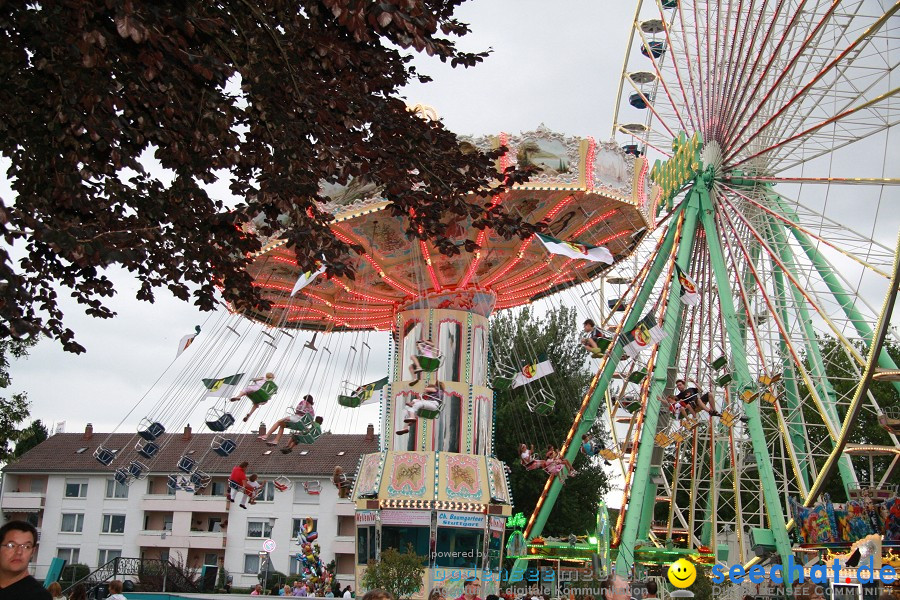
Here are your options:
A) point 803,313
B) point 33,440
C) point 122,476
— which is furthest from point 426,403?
point 33,440

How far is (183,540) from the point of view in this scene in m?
44.0

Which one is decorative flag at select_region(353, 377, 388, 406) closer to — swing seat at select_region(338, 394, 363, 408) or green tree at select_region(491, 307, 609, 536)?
swing seat at select_region(338, 394, 363, 408)

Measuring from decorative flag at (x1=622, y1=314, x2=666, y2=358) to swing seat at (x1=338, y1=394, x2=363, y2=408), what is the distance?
5.92m

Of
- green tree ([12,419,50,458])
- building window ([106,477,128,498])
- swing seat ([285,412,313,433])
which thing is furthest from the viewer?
green tree ([12,419,50,458])

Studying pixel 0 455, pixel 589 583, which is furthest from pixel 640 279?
pixel 0 455

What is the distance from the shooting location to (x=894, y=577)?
52.6ft

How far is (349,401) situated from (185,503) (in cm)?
2724

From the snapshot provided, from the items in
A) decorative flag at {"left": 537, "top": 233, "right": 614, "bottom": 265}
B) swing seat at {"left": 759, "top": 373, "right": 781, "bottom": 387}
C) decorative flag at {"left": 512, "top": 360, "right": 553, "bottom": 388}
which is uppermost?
decorative flag at {"left": 537, "top": 233, "right": 614, "bottom": 265}

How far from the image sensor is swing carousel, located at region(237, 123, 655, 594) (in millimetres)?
19859

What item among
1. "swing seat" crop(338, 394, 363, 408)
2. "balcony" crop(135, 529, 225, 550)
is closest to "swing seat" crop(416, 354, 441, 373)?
"swing seat" crop(338, 394, 363, 408)

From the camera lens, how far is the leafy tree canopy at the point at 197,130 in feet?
18.1

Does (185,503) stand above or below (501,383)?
below

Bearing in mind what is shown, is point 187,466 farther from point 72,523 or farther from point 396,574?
point 72,523

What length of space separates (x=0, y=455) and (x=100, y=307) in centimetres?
1413
